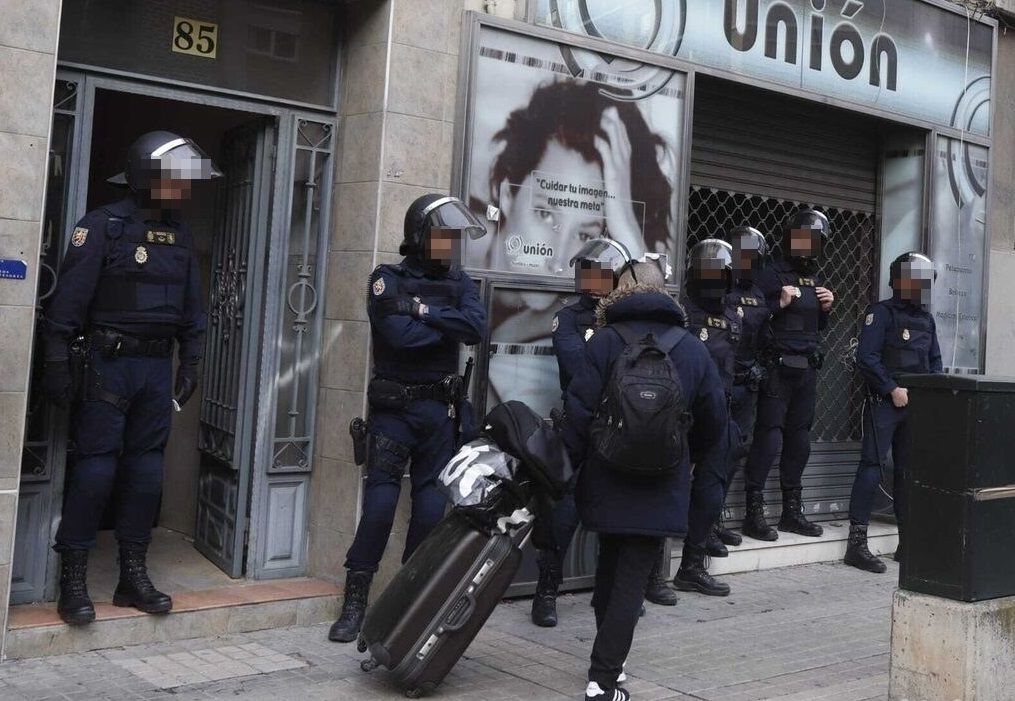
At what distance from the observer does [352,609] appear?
5.92 meters

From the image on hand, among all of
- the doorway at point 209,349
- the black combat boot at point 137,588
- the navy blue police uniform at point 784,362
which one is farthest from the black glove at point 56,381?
the navy blue police uniform at point 784,362

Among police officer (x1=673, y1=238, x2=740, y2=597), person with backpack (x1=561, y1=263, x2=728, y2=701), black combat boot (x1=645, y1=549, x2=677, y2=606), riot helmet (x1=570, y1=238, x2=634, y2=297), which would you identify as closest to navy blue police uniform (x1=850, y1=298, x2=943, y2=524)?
police officer (x1=673, y1=238, x2=740, y2=597)

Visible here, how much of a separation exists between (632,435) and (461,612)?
1015 millimetres

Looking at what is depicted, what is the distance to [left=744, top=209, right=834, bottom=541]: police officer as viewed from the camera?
26.9 feet

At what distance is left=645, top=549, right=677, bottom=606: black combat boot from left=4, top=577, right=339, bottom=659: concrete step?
1.87 m

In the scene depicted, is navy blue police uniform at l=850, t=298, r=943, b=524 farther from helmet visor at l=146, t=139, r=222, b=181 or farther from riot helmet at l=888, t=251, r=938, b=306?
helmet visor at l=146, t=139, r=222, b=181

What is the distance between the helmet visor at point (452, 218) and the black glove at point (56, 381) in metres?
1.76

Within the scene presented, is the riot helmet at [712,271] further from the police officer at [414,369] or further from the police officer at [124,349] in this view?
the police officer at [124,349]

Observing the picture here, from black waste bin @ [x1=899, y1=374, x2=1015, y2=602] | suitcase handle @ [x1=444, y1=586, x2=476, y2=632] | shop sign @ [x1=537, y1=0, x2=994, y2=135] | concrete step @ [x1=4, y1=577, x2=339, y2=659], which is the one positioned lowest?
concrete step @ [x1=4, y1=577, x2=339, y2=659]

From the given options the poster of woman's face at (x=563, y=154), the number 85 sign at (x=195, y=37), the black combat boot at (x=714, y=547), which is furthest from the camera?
the black combat boot at (x=714, y=547)

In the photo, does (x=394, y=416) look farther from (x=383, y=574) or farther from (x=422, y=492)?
(x=383, y=574)

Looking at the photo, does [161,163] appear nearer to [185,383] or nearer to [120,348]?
[120,348]

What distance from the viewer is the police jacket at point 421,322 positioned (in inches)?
228

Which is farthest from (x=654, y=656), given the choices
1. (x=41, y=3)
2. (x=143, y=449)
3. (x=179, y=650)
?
(x=41, y=3)
